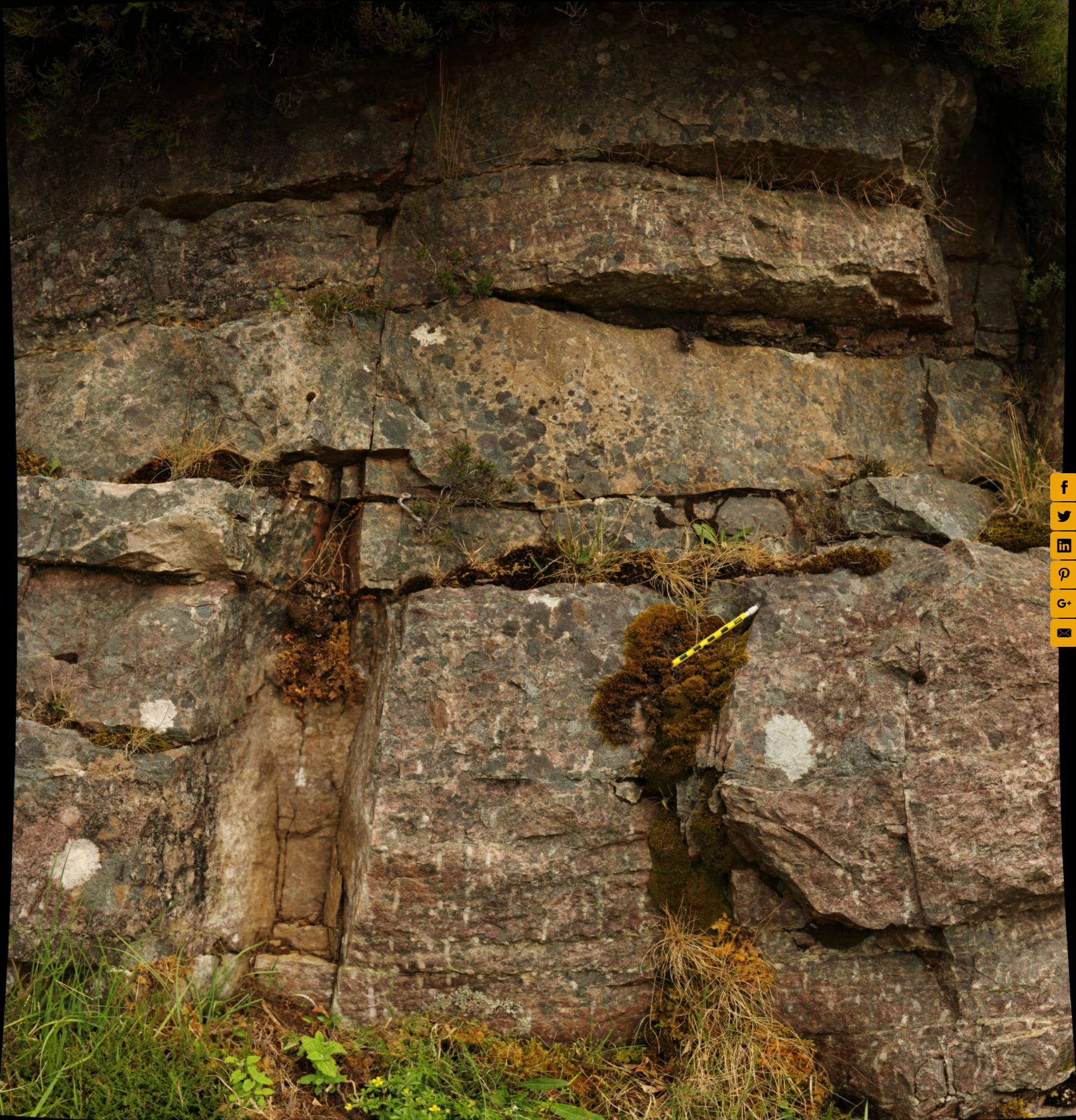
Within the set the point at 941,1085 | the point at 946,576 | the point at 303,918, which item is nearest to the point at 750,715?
the point at 946,576

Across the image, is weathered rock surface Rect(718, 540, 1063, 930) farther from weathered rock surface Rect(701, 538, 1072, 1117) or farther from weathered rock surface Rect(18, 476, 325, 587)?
weathered rock surface Rect(18, 476, 325, 587)

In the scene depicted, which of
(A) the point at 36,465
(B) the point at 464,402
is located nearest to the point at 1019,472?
(B) the point at 464,402

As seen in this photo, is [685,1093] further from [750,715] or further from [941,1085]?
[750,715]

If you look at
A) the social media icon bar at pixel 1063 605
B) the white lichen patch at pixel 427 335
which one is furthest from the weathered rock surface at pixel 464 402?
the social media icon bar at pixel 1063 605

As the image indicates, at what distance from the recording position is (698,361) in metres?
4.57

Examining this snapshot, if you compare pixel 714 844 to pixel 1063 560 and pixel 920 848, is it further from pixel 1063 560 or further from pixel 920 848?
pixel 1063 560

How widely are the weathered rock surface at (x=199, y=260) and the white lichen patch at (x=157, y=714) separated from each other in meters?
1.96

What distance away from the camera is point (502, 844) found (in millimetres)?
3766

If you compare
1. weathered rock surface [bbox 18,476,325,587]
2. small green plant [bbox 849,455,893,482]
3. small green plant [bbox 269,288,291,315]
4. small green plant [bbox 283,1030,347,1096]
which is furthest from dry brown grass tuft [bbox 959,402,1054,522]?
small green plant [bbox 283,1030,347,1096]

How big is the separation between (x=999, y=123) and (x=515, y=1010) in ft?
17.0

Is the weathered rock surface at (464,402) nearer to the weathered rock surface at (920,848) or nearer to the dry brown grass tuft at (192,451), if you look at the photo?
the dry brown grass tuft at (192,451)

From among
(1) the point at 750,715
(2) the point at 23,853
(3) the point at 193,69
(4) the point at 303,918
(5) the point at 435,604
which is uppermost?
(3) the point at 193,69

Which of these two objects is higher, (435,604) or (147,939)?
(435,604)

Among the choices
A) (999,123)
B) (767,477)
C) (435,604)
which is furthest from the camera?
(999,123)
